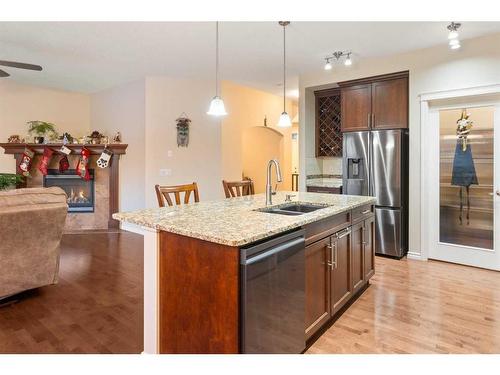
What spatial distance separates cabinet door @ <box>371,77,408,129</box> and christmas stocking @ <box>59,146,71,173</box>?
5.03 meters

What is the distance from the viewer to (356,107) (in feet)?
14.9

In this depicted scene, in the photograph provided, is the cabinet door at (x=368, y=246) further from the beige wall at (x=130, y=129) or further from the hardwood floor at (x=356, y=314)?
the beige wall at (x=130, y=129)

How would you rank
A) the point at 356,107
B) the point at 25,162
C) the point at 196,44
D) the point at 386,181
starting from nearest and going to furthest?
the point at 196,44 → the point at 386,181 → the point at 356,107 → the point at 25,162

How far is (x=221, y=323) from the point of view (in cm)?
160

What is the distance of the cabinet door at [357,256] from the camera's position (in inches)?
108

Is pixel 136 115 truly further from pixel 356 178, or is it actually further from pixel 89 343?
pixel 89 343

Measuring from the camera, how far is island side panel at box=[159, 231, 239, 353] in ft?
5.16

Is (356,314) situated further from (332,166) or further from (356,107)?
(332,166)

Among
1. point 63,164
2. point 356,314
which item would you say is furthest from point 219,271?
point 63,164

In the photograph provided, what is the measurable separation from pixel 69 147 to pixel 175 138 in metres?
1.93

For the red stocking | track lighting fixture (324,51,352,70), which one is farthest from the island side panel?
the red stocking

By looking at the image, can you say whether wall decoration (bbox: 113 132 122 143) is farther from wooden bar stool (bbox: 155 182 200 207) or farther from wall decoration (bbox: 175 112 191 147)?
→ wooden bar stool (bbox: 155 182 200 207)

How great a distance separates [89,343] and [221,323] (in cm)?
118
